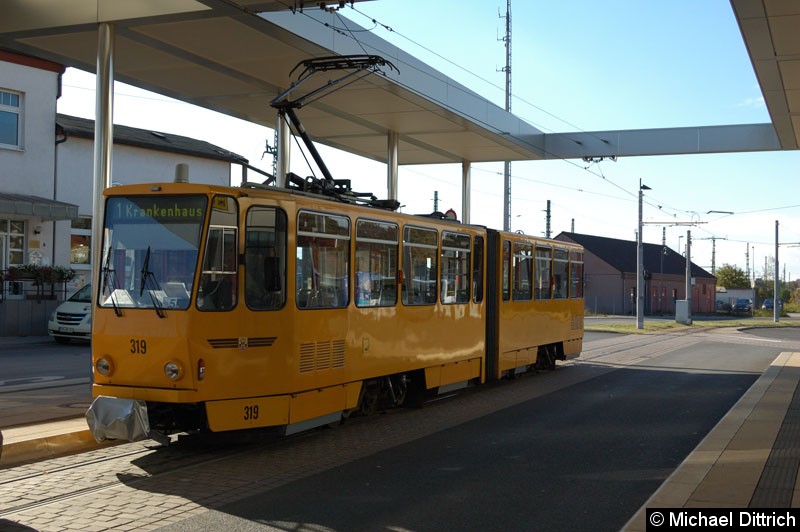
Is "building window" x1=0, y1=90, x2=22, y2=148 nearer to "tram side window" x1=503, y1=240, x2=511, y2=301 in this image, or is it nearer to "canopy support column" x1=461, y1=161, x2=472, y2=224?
"canopy support column" x1=461, y1=161, x2=472, y2=224

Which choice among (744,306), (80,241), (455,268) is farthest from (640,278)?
(744,306)

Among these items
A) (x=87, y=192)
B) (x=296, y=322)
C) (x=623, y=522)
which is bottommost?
(x=623, y=522)

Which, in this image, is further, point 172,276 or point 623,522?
point 172,276

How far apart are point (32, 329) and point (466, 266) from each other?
17432 millimetres

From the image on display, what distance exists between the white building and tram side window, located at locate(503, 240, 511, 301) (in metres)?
15.0

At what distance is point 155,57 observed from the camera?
15.0m

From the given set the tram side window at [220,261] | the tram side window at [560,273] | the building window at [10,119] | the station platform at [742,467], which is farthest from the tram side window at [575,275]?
the building window at [10,119]

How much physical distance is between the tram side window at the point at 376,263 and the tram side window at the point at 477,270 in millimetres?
3051

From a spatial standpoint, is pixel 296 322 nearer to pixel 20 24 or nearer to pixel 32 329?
pixel 20 24

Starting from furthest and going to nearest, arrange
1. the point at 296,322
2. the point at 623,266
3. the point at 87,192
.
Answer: the point at 623,266
the point at 87,192
the point at 296,322

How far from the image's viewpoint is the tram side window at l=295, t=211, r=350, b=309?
9938mm

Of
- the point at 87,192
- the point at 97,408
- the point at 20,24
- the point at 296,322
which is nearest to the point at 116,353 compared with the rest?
the point at 97,408

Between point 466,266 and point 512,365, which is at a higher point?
point 466,266

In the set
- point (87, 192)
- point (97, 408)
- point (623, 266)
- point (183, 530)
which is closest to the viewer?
point (183, 530)
